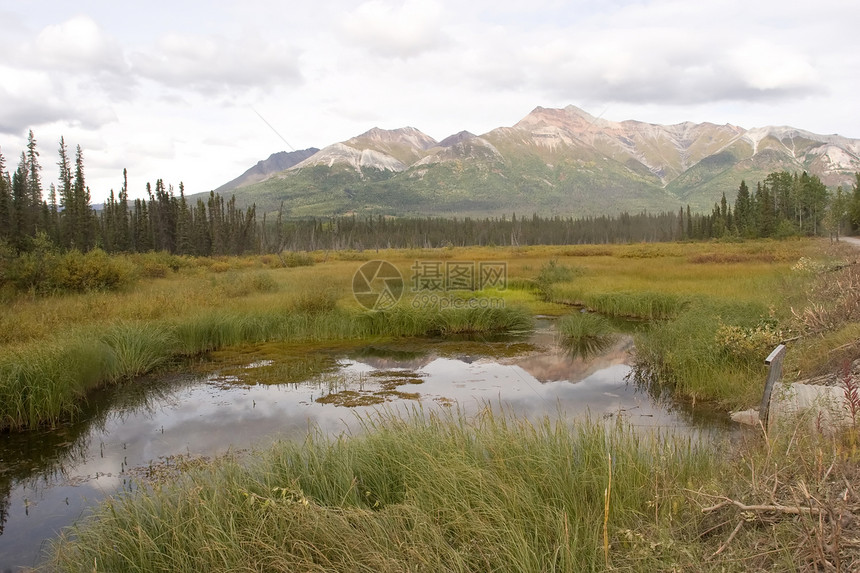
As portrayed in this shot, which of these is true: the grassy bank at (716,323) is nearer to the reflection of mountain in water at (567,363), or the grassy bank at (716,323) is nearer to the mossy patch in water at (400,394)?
the reflection of mountain in water at (567,363)

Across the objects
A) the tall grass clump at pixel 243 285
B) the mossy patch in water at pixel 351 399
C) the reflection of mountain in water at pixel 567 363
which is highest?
the tall grass clump at pixel 243 285

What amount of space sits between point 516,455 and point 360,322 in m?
13.8

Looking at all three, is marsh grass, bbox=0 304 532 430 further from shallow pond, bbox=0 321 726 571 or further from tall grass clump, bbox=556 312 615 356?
tall grass clump, bbox=556 312 615 356

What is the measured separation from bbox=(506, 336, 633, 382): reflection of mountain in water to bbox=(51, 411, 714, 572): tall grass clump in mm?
7325

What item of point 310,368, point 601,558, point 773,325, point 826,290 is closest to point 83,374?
point 310,368

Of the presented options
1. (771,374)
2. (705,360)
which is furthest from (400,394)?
(771,374)

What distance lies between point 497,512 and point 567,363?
35.0 feet

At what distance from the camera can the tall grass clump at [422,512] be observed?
408cm

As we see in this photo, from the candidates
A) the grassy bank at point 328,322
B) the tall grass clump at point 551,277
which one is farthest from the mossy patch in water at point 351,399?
the tall grass clump at point 551,277

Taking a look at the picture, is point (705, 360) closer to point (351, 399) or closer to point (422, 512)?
point (351, 399)

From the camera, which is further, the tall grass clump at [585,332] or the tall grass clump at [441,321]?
the tall grass clump at [441,321]

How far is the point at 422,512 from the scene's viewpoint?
4.50 meters

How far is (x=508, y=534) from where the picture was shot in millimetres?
4223

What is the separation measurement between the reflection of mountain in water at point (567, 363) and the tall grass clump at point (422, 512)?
7.32m
